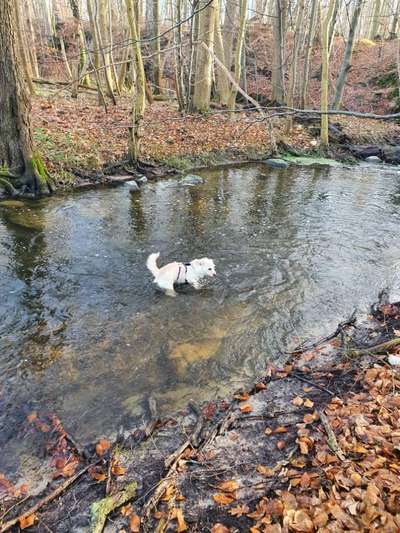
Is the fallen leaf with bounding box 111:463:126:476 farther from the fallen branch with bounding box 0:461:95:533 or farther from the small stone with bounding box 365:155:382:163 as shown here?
the small stone with bounding box 365:155:382:163

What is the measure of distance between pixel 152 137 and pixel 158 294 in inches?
478

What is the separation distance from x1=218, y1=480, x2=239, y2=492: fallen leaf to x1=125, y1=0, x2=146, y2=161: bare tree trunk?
1048 cm

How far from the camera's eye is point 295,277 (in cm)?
802

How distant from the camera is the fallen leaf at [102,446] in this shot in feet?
13.4

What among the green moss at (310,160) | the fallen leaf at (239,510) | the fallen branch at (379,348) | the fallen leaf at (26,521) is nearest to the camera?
the fallen leaf at (239,510)

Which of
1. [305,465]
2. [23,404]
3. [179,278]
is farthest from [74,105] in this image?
[305,465]

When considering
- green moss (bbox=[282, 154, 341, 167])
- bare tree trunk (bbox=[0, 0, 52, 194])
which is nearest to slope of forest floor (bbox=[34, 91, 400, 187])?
green moss (bbox=[282, 154, 341, 167])

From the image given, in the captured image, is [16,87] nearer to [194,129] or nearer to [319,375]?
[194,129]

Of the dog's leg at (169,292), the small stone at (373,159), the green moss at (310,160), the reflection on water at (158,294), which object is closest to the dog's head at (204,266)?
the reflection on water at (158,294)

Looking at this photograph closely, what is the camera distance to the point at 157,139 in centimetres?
1733

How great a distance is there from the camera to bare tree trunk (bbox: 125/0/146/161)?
1235 centimetres

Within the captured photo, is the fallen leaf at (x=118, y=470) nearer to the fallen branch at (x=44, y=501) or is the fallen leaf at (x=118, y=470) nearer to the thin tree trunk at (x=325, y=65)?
the fallen branch at (x=44, y=501)

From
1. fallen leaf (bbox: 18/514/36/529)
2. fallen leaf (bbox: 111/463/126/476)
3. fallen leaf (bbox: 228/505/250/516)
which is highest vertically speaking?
fallen leaf (bbox: 228/505/250/516)

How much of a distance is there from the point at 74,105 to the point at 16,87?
9.46m
